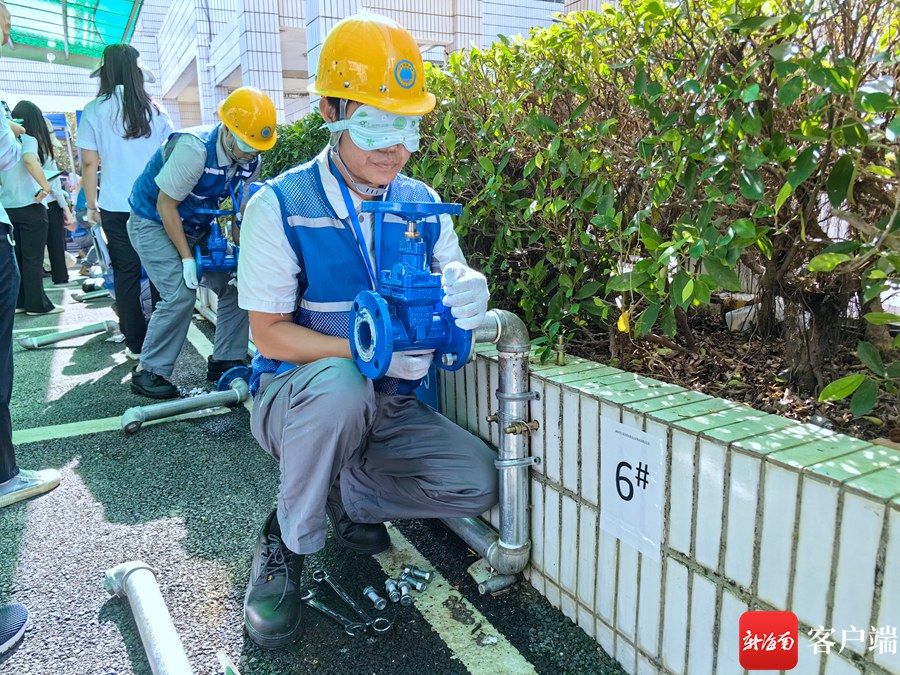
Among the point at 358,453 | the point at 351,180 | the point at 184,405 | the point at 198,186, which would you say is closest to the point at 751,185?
the point at 351,180

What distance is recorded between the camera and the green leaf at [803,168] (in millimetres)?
1388

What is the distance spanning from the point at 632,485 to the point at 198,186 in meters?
3.43

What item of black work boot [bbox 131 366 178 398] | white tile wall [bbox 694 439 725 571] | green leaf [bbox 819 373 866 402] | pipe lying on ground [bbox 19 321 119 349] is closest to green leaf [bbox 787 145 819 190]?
green leaf [bbox 819 373 866 402]

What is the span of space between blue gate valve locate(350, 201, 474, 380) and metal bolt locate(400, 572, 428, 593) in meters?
0.79

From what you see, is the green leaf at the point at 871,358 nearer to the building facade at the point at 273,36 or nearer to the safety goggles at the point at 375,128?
the safety goggles at the point at 375,128

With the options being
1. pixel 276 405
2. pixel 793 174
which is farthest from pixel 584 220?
pixel 276 405

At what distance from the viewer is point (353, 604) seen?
2104 millimetres

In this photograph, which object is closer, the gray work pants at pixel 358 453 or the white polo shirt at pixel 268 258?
the gray work pants at pixel 358 453

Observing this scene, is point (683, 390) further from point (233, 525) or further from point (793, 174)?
point (233, 525)

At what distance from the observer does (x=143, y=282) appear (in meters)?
5.24

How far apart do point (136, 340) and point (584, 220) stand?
13.6 feet

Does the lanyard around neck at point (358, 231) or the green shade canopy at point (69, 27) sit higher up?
the green shade canopy at point (69, 27)

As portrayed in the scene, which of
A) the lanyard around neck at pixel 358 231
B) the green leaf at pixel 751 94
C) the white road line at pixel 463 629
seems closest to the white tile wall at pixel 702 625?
the white road line at pixel 463 629

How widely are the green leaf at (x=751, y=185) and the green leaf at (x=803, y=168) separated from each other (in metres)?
0.07
